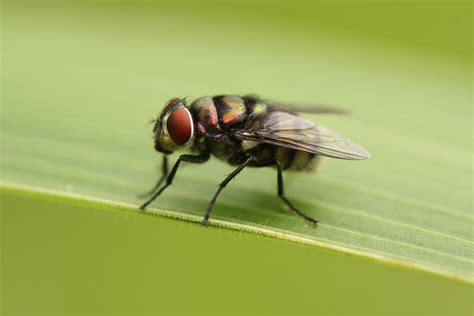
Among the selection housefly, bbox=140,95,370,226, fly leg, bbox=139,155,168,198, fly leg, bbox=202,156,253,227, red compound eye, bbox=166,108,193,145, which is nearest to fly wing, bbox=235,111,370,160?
housefly, bbox=140,95,370,226

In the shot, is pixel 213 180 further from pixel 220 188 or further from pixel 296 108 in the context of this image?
pixel 296 108

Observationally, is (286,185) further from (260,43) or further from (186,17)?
(186,17)

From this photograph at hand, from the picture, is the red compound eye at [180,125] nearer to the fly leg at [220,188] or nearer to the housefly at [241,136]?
the housefly at [241,136]

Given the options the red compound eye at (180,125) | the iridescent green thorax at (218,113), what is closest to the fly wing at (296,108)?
the iridescent green thorax at (218,113)

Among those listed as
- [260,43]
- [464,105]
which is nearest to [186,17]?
[260,43]

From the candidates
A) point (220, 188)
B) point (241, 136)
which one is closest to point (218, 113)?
point (241, 136)

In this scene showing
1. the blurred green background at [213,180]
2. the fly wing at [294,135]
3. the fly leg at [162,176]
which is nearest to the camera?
the fly wing at [294,135]
